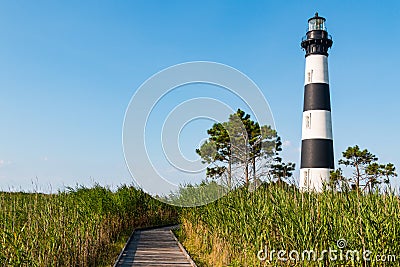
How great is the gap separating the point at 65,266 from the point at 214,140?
47.9 ft

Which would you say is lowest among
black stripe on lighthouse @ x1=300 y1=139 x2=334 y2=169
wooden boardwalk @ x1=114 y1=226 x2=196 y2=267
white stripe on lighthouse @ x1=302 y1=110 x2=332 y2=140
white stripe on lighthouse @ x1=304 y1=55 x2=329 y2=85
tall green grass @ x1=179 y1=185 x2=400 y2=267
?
wooden boardwalk @ x1=114 y1=226 x2=196 y2=267

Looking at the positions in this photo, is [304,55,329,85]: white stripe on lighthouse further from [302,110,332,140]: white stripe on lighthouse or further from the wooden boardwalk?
A: the wooden boardwalk

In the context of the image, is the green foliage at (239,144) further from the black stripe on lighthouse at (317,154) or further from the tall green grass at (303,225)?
the tall green grass at (303,225)

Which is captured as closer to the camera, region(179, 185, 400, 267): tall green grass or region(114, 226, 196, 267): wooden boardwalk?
region(179, 185, 400, 267): tall green grass

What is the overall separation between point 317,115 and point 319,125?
41 centimetres

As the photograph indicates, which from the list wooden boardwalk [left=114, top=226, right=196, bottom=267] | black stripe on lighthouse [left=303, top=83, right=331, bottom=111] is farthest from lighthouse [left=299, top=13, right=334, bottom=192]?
wooden boardwalk [left=114, top=226, right=196, bottom=267]

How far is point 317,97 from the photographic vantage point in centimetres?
1689

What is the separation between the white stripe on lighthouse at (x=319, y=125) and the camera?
1650cm

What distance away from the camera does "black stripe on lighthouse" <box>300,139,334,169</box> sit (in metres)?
16.1
